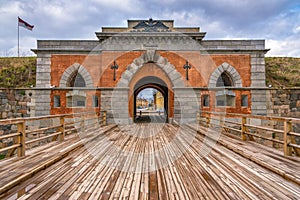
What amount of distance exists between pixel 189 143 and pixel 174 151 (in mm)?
1037

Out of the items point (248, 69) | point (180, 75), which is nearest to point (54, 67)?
point (180, 75)

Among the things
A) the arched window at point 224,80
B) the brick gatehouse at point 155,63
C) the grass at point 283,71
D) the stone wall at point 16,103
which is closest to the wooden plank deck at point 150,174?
the brick gatehouse at point 155,63

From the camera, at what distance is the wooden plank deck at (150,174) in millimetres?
2566

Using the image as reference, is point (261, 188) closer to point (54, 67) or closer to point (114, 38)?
point (114, 38)

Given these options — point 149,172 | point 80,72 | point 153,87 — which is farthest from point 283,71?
point 149,172

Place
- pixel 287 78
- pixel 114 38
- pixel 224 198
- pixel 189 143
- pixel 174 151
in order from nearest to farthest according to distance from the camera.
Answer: pixel 224 198
pixel 174 151
pixel 189 143
pixel 114 38
pixel 287 78

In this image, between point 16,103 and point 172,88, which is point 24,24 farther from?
point 172,88

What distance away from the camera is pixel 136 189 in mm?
2723

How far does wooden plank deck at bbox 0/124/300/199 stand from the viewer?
2.57 m

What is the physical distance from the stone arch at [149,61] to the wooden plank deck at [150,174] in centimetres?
592

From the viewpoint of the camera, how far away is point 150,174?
10.9ft

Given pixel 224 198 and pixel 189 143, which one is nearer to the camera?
pixel 224 198

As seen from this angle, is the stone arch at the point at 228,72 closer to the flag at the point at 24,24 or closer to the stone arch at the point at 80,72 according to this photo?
the stone arch at the point at 80,72

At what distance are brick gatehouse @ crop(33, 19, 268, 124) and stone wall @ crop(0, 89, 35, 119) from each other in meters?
0.50
